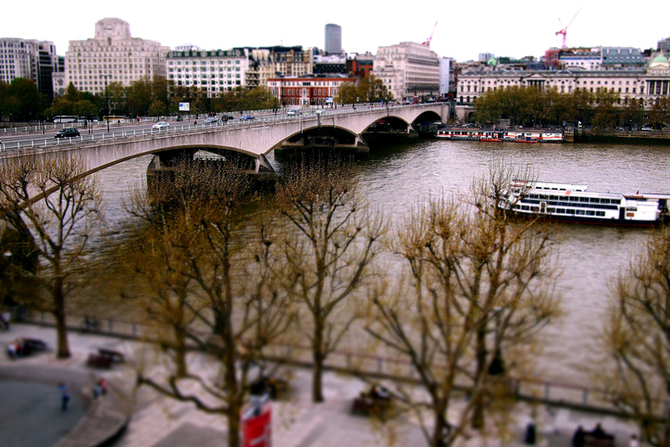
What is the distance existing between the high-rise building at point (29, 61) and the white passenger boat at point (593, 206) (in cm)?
12634

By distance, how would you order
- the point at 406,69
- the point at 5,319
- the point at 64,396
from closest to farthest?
1. the point at 64,396
2. the point at 5,319
3. the point at 406,69

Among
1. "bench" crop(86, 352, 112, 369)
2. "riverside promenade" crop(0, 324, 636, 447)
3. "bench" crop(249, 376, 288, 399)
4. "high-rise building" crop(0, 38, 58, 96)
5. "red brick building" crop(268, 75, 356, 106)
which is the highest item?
"high-rise building" crop(0, 38, 58, 96)

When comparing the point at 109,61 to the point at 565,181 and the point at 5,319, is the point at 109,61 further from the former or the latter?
the point at 5,319

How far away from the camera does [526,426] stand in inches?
509

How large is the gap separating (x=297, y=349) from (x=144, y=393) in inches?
131

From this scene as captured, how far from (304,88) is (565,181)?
86.1 metres

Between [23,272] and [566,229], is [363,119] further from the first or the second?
[23,272]

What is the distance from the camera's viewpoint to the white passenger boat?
1340 inches

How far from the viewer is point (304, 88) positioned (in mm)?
125500

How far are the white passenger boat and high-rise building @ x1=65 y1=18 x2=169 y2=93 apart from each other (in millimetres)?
115545

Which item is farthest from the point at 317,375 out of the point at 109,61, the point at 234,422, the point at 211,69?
the point at 109,61

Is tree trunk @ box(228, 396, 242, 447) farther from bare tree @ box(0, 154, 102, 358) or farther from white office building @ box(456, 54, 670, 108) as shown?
white office building @ box(456, 54, 670, 108)

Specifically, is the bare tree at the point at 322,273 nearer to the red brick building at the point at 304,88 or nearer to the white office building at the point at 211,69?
the red brick building at the point at 304,88

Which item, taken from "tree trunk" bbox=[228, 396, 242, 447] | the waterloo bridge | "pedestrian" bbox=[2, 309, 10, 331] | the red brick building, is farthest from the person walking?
the red brick building
